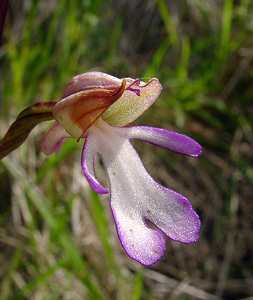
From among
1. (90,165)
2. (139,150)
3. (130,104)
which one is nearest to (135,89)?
(130,104)

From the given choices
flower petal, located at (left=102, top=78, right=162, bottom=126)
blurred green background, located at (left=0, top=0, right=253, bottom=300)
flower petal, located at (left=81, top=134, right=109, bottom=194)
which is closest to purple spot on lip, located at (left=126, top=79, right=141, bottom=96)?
flower petal, located at (left=102, top=78, right=162, bottom=126)

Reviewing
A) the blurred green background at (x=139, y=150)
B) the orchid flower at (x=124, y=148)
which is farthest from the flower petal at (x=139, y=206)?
the blurred green background at (x=139, y=150)

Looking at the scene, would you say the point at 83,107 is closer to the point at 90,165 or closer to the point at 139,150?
the point at 90,165

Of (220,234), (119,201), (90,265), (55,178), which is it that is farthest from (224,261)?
(119,201)

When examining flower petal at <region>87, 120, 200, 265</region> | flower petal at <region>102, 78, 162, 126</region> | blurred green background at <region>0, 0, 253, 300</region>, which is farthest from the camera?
blurred green background at <region>0, 0, 253, 300</region>

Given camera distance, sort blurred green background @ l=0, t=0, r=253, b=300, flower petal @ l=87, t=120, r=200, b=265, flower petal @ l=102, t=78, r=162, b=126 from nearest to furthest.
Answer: flower petal @ l=87, t=120, r=200, b=265 → flower petal @ l=102, t=78, r=162, b=126 → blurred green background @ l=0, t=0, r=253, b=300

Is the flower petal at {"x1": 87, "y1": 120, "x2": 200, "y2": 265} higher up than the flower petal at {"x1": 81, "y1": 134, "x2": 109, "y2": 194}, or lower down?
lower down

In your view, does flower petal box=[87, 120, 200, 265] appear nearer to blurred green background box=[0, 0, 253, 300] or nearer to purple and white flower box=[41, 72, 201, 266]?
purple and white flower box=[41, 72, 201, 266]

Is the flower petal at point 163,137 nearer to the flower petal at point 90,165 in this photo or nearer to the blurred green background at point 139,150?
the flower petal at point 90,165

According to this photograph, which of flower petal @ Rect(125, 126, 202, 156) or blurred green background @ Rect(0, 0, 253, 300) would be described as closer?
flower petal @ Rect(125, 126, 202, 156)
